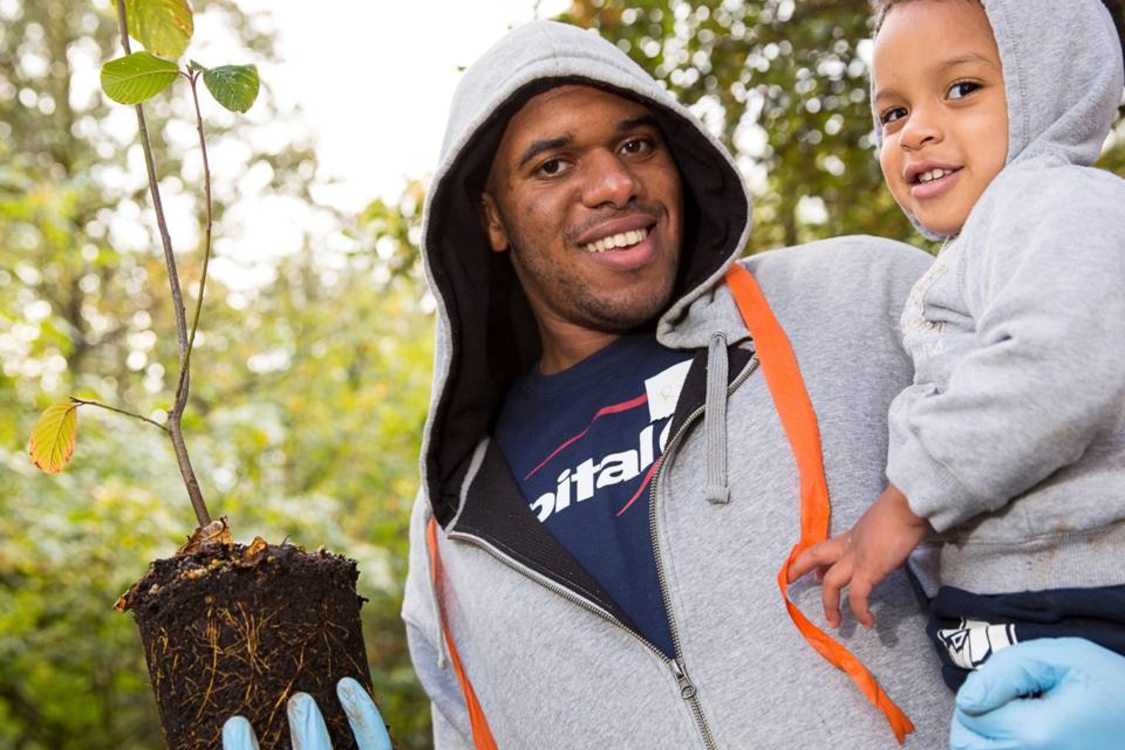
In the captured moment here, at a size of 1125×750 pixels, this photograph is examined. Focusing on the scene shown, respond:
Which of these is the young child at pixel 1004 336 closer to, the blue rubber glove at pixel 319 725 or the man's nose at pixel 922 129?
the man's nose at pixel 922 129

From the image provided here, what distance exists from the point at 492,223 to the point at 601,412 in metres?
0.72

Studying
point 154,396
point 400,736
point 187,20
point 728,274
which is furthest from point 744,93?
point 400,736

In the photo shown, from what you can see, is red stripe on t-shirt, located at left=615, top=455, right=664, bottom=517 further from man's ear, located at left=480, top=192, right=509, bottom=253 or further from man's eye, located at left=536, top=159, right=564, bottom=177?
man's ear, located at left=480, top=192, right=509, bottom=253

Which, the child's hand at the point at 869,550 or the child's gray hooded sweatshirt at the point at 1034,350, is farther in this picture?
the child's hand at the point at 869,550

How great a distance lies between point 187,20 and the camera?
2.24m

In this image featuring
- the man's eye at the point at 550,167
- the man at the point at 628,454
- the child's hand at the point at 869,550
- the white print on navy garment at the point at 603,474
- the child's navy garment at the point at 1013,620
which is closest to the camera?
the child's navy garment at the point at 1013,620

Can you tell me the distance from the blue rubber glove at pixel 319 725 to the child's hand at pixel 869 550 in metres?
0.80

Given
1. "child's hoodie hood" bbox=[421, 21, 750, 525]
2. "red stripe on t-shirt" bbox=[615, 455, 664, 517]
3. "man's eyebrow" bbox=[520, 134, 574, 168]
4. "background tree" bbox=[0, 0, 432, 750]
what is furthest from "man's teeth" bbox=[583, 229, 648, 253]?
"background tree" bbox=[0, 0, 432, 750]

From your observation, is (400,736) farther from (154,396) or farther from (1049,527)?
(1049,527)

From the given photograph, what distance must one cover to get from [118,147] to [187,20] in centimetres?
784

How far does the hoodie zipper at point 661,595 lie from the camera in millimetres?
2037

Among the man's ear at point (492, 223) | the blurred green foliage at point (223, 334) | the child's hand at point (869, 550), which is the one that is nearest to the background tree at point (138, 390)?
the blurred green foliage at point (223, 334)

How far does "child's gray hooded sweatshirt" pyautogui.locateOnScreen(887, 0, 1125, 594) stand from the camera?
144cm

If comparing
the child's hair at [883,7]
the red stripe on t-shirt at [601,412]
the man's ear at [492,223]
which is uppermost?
the man's ear at [492,223]
